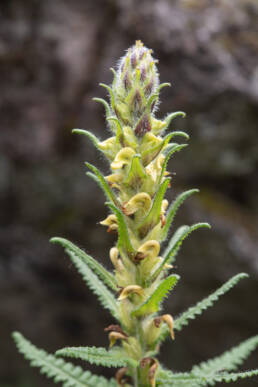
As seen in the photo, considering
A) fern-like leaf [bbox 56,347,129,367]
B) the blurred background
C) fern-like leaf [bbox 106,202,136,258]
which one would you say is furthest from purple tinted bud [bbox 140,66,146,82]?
the blurred background

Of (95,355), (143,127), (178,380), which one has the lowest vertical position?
(178,380)

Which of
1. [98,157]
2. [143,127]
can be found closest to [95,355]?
[143,127]

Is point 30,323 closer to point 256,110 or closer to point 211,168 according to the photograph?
point 211,168

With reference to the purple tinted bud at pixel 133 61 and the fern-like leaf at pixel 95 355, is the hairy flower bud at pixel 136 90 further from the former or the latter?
the fern-like leaf at pixel 95 355

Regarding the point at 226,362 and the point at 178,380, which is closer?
the point at 178,380

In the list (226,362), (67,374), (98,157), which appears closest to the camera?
(67,374)

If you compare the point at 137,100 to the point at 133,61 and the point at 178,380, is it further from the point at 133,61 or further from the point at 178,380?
the point at 178,380

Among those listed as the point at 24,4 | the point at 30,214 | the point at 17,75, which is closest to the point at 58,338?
the point at 30,214
